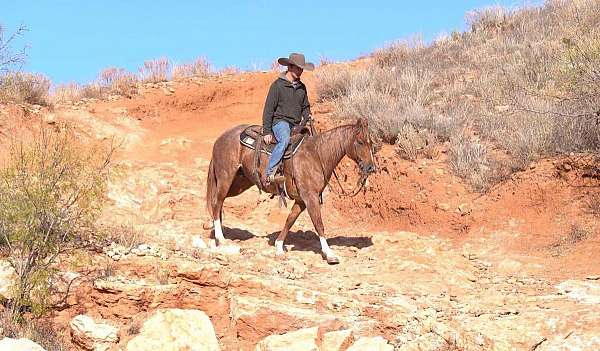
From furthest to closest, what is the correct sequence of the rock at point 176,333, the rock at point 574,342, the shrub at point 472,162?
1. the shrub at point 472,162
2. the rock at point 176,333
3. the rock at point 574,342

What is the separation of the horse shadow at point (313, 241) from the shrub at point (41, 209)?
3398 mm

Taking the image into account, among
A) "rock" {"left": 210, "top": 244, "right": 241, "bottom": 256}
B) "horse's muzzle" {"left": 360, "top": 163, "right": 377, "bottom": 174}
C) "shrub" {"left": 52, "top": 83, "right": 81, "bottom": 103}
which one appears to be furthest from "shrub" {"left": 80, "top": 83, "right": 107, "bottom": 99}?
"horse's muzzle" {"left": 360, "top": 163, "right": 377, "bottom": 174}

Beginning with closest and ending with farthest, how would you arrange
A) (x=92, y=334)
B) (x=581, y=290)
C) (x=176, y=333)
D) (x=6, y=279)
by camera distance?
(x=176, y=333) → (x=92, y=334) → (x=581, y=290) → (x=6, y=279)

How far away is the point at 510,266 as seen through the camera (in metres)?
9.59

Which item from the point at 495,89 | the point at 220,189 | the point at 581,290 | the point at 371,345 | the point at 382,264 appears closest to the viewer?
the point at 371,345

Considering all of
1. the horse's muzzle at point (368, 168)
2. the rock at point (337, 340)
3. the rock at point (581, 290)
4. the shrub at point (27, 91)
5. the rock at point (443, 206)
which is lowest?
the rock at point (337, 340)

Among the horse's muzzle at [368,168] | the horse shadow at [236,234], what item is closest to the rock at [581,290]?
the horse's muzzle at [368,168]

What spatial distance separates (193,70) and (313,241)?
12.2 metres

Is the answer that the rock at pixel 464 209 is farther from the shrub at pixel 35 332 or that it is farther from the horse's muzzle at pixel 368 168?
the shrub at pixel 35 332

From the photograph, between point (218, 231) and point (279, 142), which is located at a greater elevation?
point (279, 142)

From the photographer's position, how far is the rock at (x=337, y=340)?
7070mm

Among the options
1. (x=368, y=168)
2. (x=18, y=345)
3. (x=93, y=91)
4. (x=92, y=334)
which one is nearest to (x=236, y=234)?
(x=368, y=168)

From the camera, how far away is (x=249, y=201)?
13758mm

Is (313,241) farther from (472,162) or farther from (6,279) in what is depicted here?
(6,279)
